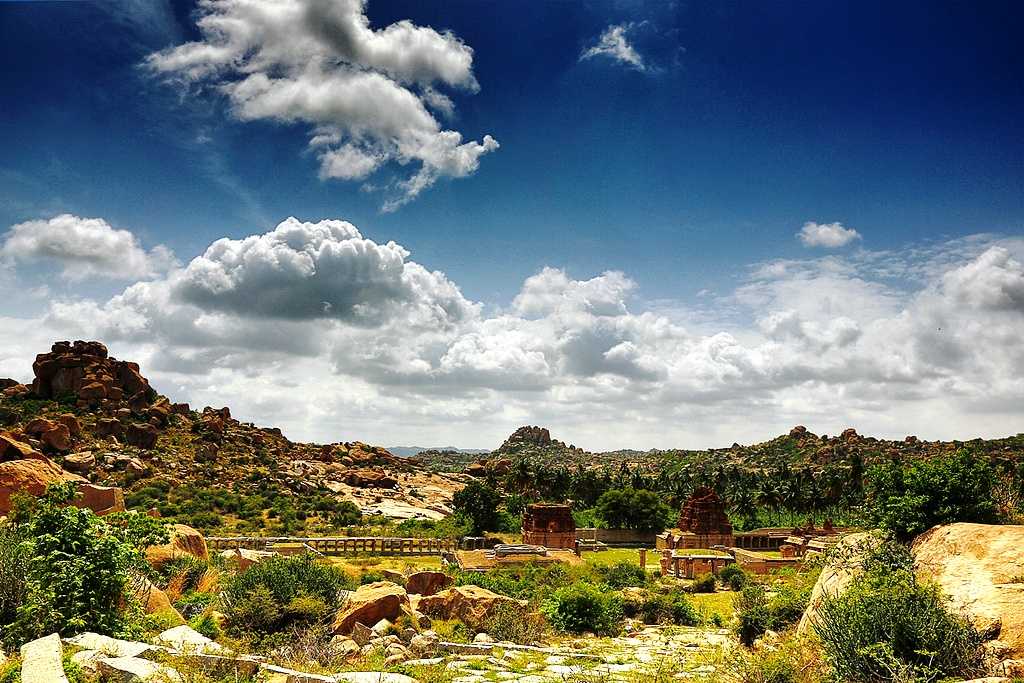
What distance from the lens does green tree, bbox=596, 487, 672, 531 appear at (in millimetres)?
65312

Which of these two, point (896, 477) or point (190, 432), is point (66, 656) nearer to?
point (896, 477)

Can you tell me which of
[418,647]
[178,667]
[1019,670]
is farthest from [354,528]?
[1019,670]

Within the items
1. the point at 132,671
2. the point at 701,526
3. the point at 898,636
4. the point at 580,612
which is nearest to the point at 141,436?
the point at 701,526

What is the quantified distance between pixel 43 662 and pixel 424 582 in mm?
15835

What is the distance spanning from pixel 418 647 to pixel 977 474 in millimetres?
13433

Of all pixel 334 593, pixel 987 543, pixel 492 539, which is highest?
pixel 987 543

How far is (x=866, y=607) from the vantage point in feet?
Answer: 34.7

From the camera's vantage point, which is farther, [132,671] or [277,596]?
[277,596]

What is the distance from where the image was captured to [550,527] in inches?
2032

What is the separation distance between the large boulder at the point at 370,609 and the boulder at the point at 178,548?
24.4 ft

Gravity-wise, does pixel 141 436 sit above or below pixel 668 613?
above

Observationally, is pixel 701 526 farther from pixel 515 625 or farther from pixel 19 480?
pixel 19 480

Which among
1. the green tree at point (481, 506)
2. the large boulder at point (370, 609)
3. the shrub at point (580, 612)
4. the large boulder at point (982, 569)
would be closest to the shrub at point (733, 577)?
the shrub at point (580, 612)

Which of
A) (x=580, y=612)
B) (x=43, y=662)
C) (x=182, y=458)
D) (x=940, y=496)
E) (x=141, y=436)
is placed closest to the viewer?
(x=43, y=662)
